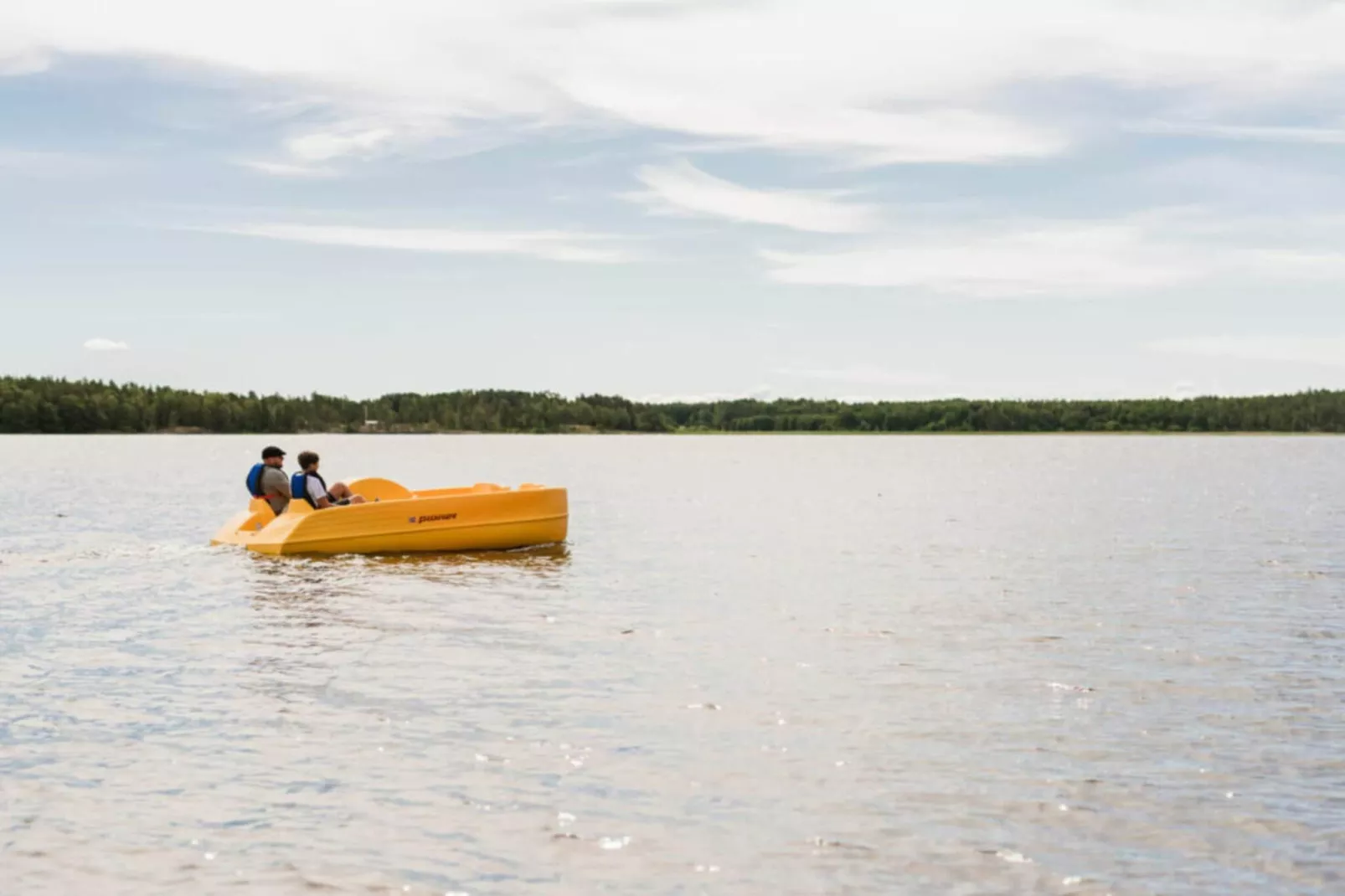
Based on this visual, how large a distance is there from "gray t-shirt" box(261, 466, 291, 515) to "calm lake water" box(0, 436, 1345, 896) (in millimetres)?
1413

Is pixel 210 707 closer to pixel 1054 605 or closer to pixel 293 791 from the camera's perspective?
pixel 293 791

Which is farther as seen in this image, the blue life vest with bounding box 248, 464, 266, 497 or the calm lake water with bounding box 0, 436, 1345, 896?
the blue life vest with bounding box 248, 464, 266, 497

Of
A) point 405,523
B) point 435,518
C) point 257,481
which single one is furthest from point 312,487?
point 435,518

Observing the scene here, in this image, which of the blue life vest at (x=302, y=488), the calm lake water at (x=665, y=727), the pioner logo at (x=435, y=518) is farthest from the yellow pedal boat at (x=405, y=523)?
the calm lake water at (x=665, y=727)

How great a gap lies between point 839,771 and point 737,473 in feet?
304

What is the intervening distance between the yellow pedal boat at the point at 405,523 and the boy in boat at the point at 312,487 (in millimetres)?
208

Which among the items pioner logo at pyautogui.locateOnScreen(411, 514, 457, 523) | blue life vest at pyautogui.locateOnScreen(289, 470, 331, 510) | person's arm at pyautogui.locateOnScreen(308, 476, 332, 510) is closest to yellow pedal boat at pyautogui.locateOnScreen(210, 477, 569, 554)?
pioner logo at pyautogui.locateOnScreen(411, 514, 457, 523)

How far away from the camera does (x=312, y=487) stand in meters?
28.0

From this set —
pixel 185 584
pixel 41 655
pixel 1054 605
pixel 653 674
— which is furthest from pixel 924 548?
pixel 41 655

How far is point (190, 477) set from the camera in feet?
273

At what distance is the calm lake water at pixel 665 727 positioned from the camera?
28.7 feet

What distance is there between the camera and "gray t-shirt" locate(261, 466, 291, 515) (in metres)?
28.3

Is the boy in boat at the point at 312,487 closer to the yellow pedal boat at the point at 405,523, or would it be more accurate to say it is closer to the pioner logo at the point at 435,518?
the yellow pedal boat at the point at 405,523

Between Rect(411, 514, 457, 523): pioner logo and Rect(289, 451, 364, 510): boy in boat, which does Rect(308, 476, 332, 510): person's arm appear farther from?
Rect(411, 514, 457, 523): pioner logo
